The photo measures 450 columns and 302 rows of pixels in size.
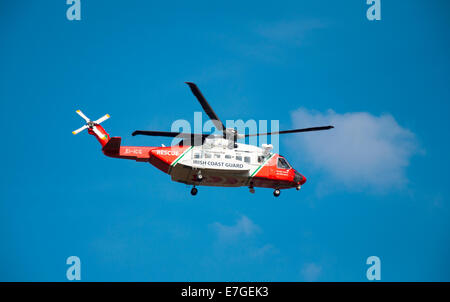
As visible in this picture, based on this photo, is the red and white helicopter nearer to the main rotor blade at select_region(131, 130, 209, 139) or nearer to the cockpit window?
the main rotor blade at select_region(131, 130, 209, 139)

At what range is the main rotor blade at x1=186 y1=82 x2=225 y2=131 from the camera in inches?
1762

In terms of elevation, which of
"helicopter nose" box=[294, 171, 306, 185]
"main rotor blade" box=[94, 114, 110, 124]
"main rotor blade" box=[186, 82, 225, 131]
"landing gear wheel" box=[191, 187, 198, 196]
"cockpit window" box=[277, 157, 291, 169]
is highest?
"main rotor blade" box=[94, 114, 110, 124]

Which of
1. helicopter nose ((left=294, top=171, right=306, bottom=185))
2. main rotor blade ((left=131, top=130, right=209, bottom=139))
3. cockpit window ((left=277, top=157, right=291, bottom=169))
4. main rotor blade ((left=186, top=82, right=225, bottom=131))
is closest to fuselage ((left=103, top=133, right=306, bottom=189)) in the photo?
cockpit window ((left=277, top=157, right=291, bottom=169))

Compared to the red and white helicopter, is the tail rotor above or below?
above

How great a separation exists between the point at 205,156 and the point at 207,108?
4.75 m

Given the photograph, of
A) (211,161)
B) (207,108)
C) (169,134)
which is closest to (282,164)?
(211,161)

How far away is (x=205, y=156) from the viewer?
49.7 metres

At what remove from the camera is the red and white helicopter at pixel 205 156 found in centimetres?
4912
